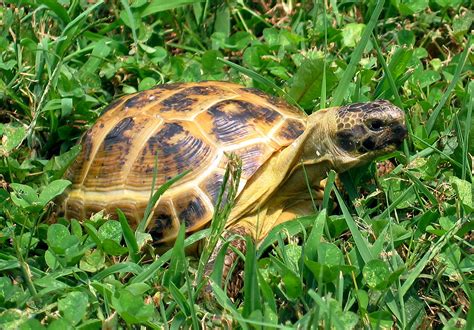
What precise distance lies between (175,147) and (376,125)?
89 centimetres

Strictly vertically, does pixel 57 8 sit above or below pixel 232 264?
above

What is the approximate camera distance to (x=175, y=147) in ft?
13.2

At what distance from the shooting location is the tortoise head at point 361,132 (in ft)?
12.7

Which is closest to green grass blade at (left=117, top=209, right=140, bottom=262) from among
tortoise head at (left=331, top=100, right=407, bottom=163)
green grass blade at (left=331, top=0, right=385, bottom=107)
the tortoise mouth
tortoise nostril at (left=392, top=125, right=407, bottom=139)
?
tortoise head at (left=331, top=100, right=407, bottom=163)

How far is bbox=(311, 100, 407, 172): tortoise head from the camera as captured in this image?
3.87 m

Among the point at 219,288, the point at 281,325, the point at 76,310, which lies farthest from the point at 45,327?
the point at 281,325

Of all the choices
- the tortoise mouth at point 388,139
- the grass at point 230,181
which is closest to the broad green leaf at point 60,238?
the grass at point 230,181

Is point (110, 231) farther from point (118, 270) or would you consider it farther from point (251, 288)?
point (251, 288)

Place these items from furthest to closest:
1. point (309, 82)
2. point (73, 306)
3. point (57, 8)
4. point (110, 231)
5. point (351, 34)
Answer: point (351, 34), point (57, 8), point (309, 82), point (110, 231), point (73, 306)

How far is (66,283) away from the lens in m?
3.57

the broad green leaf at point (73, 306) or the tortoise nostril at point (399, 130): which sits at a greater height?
the tortoise nostril at point (399, 130)

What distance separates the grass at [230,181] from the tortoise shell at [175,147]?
0.10 metres

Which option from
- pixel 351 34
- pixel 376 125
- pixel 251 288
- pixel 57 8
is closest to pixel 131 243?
pixel 251 288

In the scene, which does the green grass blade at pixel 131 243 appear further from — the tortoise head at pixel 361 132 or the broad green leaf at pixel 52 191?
the tortoise head at pixel 361 132
